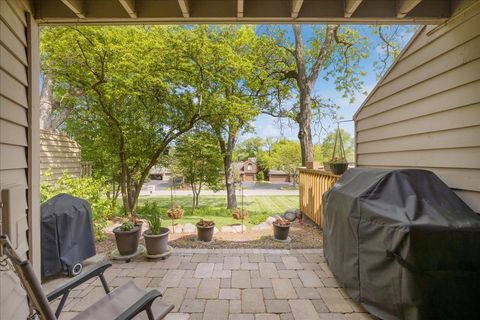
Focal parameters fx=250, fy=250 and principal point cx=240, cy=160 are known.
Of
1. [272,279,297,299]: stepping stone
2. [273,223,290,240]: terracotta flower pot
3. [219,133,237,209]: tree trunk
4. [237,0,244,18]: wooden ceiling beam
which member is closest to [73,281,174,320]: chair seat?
[272,279,297,299]: stepping stone

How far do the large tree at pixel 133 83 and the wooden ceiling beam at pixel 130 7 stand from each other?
12.5ft

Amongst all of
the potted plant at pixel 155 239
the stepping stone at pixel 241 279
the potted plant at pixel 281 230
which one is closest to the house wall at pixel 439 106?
the potted plant at pixel 281 230

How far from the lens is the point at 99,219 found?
4812 mm

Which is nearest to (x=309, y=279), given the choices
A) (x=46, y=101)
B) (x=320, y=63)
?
(x=320, y=63)

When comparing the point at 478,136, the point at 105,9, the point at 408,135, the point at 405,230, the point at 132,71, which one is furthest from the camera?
the point at 132,71

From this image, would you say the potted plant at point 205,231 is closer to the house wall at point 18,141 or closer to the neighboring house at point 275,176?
the house wall at point 18,141

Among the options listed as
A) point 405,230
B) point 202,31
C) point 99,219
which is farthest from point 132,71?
point 405,230

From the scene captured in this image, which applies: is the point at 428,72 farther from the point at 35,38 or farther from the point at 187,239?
the point at 187,239

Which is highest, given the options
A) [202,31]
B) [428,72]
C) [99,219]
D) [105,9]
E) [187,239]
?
[202,31]

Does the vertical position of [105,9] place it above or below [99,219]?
above

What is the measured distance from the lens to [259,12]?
8.08 feet

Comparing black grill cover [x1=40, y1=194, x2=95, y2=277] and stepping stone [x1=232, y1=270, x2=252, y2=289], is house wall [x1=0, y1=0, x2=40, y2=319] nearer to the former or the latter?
black grill cover [x1=40, y1=194, x2=95, y2=277]

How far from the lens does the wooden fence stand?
5012mm

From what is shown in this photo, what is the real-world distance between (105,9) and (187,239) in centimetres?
385
